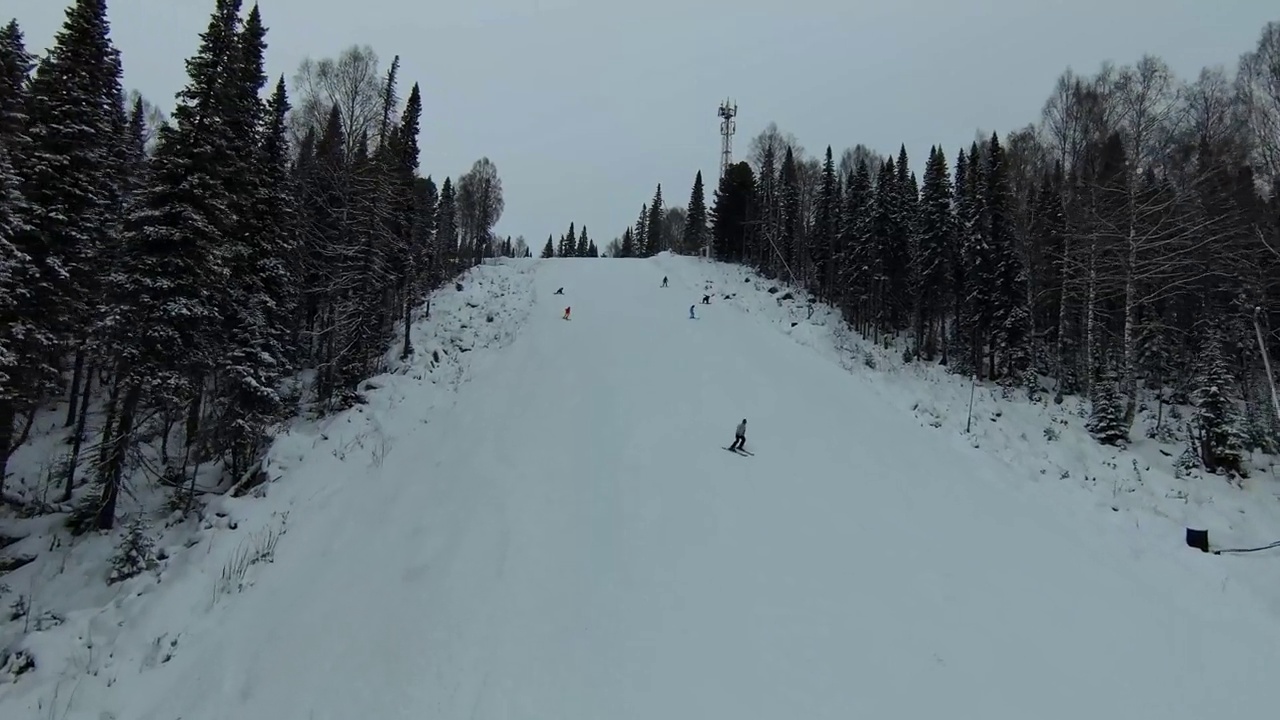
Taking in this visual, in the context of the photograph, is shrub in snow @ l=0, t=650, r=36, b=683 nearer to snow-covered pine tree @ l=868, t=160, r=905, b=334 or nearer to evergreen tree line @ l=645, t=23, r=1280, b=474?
evergreen tree line @ l=645, t=23, r=1280, b=474

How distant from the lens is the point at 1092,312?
72.3ft

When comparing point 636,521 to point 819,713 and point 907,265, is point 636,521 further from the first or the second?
point 907,265

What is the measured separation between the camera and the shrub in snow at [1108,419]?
18.7 m

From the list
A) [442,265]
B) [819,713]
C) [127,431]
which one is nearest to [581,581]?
[819,713]

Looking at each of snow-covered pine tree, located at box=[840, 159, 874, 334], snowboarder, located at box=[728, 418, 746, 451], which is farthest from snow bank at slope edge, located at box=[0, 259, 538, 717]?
snow-covered pine tree, located at box=[840, 159, 874, 334]

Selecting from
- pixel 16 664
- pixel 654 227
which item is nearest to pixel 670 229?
pixel 654 227

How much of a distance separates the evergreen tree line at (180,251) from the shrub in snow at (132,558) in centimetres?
200

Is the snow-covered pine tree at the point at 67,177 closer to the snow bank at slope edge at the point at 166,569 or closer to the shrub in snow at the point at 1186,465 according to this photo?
the snow bank at slope edge at the point at 166,569

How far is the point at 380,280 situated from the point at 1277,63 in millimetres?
31868

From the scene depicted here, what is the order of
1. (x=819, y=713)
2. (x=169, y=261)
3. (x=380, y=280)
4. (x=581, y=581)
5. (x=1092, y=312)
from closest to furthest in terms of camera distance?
(x=819, y=713), (x=581, y=581), (x=169, y=261), (x=1092, y=312), (x=380, y=280)

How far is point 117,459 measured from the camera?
1535cm

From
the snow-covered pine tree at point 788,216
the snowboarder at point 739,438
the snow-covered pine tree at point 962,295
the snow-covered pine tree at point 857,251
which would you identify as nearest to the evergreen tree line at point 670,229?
the snow-covered pine tree at point 788,216

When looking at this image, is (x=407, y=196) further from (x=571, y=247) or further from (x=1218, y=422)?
(x=571, y=247)

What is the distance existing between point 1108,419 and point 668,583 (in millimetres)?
18145
